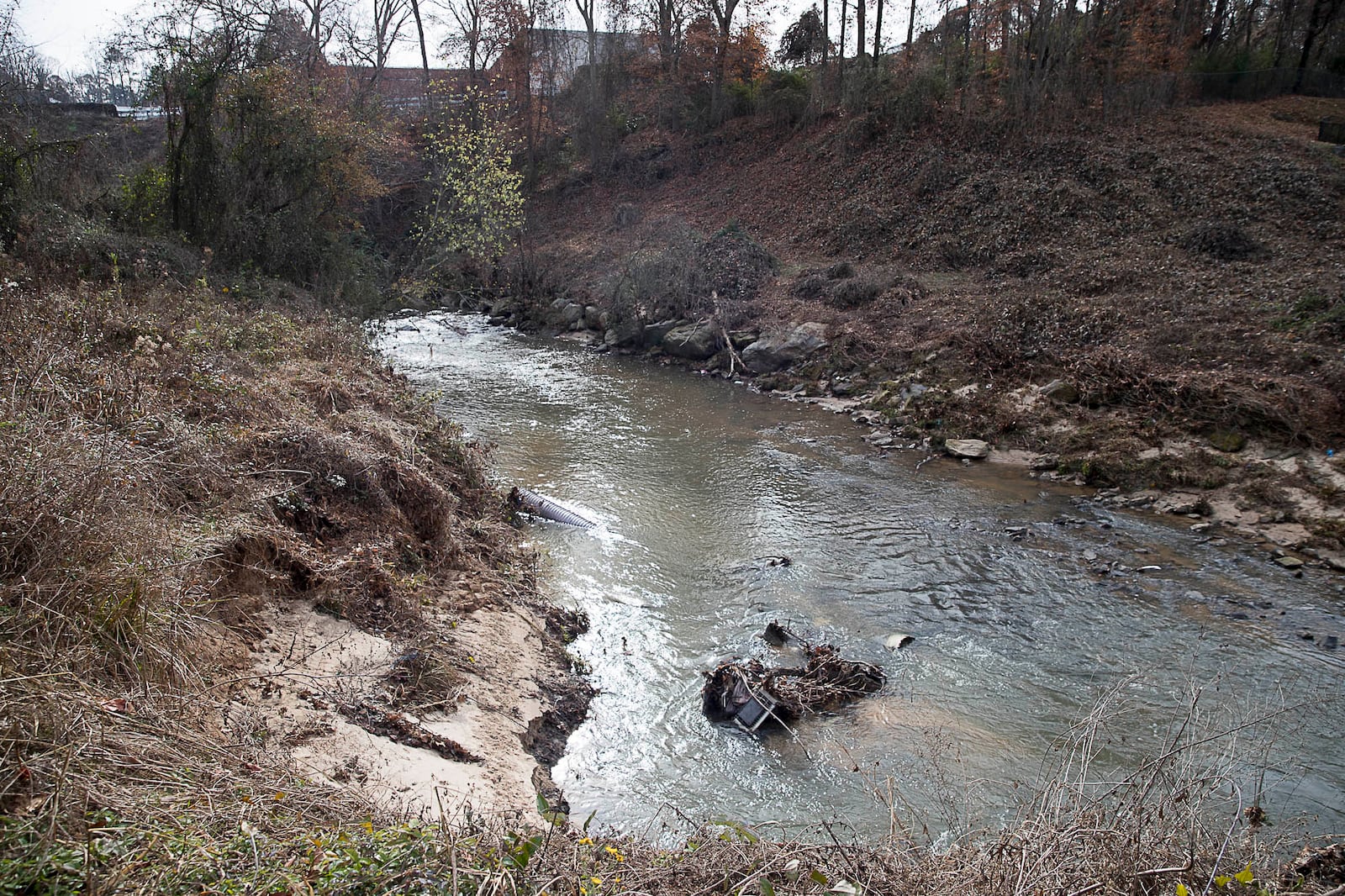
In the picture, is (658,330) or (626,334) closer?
(658,330)

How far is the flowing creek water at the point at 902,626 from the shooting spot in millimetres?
5480

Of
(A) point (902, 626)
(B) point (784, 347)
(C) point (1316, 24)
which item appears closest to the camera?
(A) point (902, 626)

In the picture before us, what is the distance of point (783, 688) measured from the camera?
643cm

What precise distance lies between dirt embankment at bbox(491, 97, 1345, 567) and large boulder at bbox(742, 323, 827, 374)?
0.07m

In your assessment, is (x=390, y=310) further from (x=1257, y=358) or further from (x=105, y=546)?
(x=1257, y=358)

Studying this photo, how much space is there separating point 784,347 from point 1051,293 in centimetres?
595

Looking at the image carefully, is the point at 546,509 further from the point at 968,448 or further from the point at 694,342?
the point at 694,342

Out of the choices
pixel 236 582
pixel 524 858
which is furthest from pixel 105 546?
pixel 524 858

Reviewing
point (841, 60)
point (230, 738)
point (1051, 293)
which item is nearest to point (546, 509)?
point (230, 738)

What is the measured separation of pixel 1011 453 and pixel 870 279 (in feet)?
27.6

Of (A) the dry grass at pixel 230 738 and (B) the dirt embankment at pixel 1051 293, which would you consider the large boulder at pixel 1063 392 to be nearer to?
(B) the dirt embankment at pixel 1051 293

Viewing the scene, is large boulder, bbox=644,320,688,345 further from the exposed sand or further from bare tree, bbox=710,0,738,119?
bare tree, bbox=710,0,738,119

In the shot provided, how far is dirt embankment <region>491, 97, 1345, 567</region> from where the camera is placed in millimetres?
11172

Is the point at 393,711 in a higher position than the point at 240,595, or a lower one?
lower
